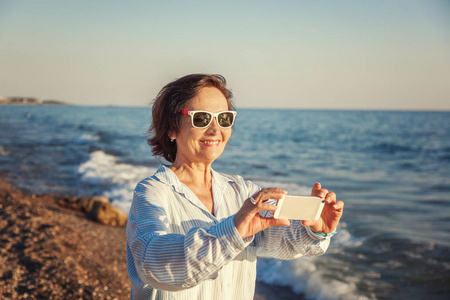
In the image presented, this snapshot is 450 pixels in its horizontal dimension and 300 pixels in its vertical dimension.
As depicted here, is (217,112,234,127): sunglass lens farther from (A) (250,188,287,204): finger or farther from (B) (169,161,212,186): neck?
(A) (250,188,287,204): finger

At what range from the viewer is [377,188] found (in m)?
16.3

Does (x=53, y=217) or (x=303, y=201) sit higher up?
(x=303, y=201)

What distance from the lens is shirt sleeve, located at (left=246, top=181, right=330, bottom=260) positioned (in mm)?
2191

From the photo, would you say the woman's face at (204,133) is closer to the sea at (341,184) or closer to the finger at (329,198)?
the finger at (329,198)

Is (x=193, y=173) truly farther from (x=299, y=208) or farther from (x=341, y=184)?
(x=341, y=184)

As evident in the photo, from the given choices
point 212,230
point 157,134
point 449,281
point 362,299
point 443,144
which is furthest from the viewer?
point 443,144

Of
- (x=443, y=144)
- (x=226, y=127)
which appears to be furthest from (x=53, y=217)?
(x=443, y=144)

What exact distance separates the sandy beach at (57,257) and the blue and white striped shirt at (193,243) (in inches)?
140

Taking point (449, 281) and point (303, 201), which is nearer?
point (303, 201)

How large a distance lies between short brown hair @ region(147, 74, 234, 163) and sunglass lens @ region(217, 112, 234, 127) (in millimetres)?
150

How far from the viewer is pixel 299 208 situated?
72.0 inches

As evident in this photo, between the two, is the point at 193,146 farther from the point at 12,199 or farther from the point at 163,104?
the point at 12,199

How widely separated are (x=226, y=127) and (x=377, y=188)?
49.3 feet

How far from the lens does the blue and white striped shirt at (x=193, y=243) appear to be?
1.59 m
